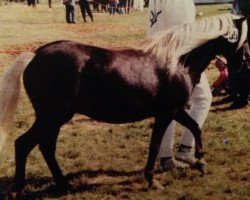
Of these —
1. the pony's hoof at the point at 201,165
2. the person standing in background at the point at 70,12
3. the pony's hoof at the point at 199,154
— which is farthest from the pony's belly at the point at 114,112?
the person standing in background at the point at 70,12

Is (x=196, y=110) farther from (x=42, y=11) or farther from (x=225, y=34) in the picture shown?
(x=42, y=11)

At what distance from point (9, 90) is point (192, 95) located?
2392 mm

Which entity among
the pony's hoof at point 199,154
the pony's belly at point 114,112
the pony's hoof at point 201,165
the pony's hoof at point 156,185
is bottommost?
the pony's hoof at point 156,185

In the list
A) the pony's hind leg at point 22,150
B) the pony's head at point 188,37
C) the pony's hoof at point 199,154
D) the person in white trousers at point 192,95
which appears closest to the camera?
the pony's hind leg at point 22,150

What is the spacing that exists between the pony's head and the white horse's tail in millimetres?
1342

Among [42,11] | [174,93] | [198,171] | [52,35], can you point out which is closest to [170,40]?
[174,93]

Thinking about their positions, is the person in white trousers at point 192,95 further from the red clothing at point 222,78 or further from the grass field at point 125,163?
the red clothing at point 222,78

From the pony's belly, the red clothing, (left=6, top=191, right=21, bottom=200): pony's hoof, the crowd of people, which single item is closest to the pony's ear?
the crowd of people

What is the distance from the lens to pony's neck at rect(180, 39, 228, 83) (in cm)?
555

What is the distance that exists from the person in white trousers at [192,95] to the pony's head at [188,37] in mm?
499

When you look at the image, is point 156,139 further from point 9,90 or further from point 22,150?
point 9,90

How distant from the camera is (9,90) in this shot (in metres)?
5.32

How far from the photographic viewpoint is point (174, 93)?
5391 mm

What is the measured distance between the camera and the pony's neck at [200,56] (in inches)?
218
